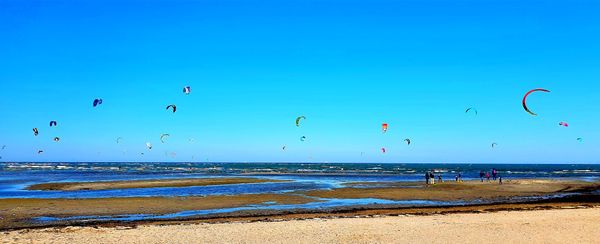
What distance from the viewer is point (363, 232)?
14.2 meters

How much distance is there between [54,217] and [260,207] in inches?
335

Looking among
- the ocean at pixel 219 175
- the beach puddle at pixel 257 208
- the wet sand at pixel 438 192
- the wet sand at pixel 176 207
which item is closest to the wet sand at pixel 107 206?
the wet sand at pixel 176 207

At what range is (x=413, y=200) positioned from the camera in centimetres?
2700

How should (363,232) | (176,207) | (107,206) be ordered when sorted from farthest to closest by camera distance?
(107,206), (176,207), (363,232)

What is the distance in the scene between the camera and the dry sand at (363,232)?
514 inches

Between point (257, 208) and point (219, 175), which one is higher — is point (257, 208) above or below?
below

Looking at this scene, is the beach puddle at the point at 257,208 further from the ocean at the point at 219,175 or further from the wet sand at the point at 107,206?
the ocean at the point at 219,175

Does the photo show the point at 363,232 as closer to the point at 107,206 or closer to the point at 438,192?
the point at 107,206

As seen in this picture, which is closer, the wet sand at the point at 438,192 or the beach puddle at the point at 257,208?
the beach puddle at the point at 257,208

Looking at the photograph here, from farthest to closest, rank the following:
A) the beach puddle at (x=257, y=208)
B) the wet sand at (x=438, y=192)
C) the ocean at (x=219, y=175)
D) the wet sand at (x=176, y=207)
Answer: the ocean at (x=219, y=175) < the wet sand at (x=438, y=192) < the wet sand at (x=176, y=207) < the beach puddle at (x=257, y=208)

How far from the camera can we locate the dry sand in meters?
13.1

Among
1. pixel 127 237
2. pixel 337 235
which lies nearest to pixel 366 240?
pixel 337 235

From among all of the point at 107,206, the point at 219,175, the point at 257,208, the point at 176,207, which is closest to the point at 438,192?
the point at 257,208

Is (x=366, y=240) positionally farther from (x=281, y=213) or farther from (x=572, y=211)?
(x=572, y=211)
